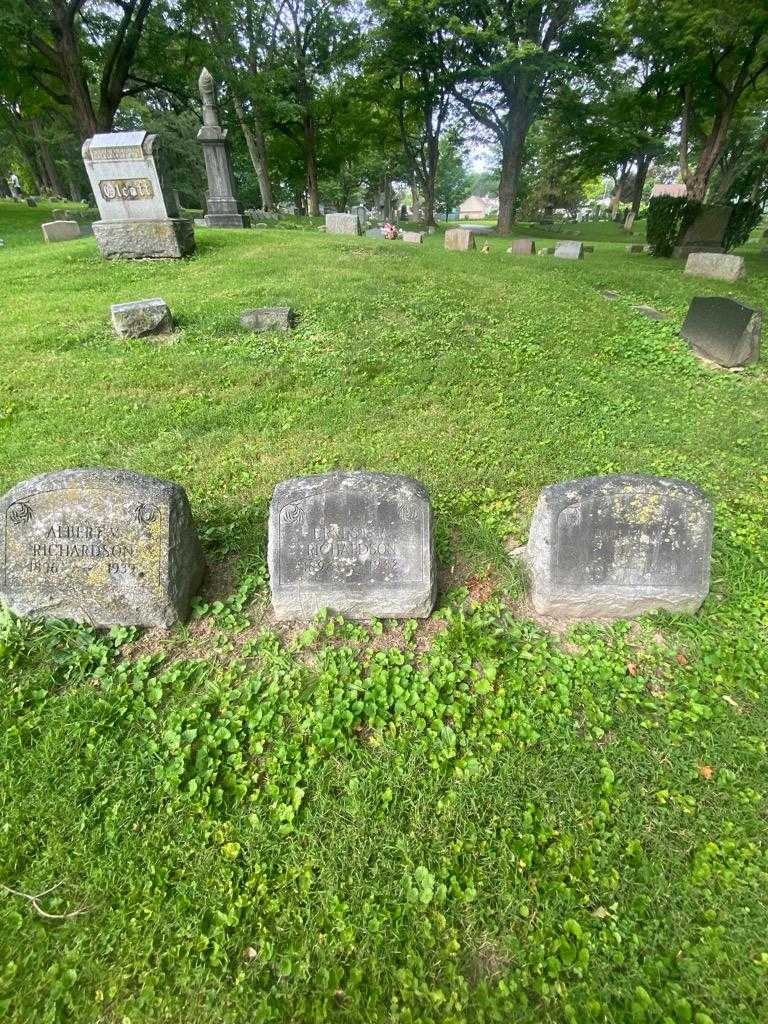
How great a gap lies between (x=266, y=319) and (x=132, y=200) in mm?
6155

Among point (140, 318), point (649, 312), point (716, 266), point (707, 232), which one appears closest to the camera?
point (140, 318)

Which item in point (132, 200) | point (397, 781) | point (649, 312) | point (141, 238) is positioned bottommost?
point (397, 781)

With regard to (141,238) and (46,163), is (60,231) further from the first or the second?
(46,163)

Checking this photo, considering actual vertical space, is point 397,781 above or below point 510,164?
below

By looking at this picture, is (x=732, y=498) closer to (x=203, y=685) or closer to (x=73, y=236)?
(x=203, y=685)

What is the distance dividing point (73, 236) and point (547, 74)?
1862cm

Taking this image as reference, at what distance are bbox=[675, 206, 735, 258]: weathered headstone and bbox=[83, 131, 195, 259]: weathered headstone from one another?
46.3 feet

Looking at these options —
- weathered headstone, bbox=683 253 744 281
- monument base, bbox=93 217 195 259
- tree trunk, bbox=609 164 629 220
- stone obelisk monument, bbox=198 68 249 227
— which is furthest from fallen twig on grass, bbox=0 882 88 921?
tree trunk, bbox=609 164 629 220

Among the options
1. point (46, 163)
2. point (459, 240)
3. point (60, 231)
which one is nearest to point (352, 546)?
point (459, 240)

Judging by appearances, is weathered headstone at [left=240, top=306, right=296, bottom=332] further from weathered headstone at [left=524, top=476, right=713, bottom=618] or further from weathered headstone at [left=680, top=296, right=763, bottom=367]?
weathered headstone at [left=680, top=296, right=763, bottom=367]

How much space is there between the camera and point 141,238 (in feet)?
34.7

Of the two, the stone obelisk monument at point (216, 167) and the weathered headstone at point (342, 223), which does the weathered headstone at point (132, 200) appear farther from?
the weathered headstone at point (342, 223)

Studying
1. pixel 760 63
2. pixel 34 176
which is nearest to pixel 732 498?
pixel 760 63

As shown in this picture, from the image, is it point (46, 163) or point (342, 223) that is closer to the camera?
point (342, 223)
